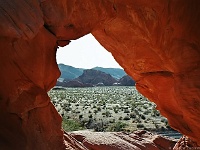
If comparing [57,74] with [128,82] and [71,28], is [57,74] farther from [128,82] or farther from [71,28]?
[128,82]

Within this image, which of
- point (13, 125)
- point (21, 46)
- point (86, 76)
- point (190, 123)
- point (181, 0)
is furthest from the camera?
point (86, 76)

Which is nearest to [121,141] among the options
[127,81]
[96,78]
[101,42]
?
[101,42]

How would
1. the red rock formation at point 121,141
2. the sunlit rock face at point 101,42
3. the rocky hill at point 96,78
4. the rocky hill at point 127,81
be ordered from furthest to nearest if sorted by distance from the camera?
the rocky hill at point 96,78 → the rocky hill at point 127,81 → the red rock formation at point 121,141 → the sunlit rock face at point 101,42

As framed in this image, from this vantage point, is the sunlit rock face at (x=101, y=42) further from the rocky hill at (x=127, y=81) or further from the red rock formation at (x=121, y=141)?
the rocky hill at (x=127, y=81)

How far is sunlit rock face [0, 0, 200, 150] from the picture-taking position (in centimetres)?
659

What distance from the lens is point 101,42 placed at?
11266mm

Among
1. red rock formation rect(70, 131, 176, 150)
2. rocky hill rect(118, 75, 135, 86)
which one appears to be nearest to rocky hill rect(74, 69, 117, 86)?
rocky hill rect(118, 75, 135, 86)

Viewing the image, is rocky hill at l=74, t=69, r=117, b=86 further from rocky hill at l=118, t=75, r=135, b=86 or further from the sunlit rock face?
the sunlit rock face

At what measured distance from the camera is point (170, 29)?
9.20 m

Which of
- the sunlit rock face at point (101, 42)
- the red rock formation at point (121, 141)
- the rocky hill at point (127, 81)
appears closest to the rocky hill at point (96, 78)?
the rocky hill at point (127, 81)

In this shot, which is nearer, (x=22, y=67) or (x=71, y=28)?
(x=22, y=67)

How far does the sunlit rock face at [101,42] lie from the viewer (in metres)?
6.59

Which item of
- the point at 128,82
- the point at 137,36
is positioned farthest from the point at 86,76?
the point at 137,36

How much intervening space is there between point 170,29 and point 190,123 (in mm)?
3232
